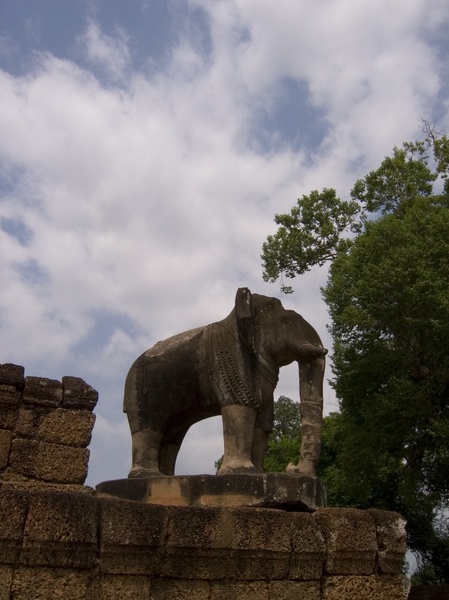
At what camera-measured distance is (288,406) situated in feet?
116

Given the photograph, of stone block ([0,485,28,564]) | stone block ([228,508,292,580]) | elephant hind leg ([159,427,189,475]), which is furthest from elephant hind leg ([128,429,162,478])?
stone block ([0,485,28,564])

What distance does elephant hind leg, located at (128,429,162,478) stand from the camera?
623 centimetres

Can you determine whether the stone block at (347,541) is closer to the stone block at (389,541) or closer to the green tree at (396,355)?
the stone block at (389,541)

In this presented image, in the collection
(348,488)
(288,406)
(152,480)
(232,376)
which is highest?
(288,406)

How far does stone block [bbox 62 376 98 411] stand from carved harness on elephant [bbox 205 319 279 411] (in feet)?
3.49

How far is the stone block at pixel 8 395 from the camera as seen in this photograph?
5.48m

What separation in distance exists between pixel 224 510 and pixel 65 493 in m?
1.15

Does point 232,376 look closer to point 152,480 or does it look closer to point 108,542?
point 152,480

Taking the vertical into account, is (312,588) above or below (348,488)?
below

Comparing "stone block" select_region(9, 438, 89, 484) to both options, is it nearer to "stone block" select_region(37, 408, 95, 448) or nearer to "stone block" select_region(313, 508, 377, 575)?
"stone block" select_region(37, 408, 95, 448)

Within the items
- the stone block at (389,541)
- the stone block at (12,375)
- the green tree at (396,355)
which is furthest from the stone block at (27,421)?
the green tree at (396,355)

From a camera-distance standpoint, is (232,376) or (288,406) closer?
(232,376)

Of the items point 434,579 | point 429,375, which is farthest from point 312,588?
point 434,579

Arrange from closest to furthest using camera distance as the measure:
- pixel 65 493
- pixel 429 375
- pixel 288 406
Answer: pixel 65 493
pixel 429 375
pixel 288 406
